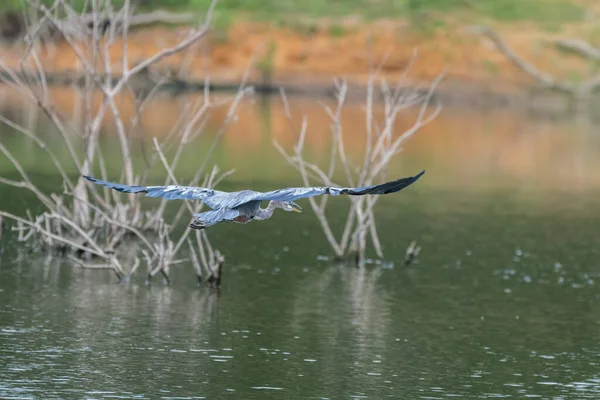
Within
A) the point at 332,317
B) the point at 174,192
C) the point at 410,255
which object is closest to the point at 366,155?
the point at 332,317

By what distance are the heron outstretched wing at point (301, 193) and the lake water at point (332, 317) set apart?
10.2 feet

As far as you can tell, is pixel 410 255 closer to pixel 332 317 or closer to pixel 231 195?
pixel 332 317

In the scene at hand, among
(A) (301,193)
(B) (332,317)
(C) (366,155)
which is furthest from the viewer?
(C) (366,155)

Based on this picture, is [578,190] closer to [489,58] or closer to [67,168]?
[67,168]

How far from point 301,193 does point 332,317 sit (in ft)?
30.0

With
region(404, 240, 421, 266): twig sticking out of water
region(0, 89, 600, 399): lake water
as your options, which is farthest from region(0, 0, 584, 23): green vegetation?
region(404, 240, 421, 266): twig sticking out of water

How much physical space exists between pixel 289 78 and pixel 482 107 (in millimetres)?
11877

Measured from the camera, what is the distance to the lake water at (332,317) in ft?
62.5

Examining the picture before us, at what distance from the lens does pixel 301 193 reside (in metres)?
14.8

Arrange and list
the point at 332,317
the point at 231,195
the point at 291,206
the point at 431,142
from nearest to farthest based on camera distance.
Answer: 1. the point at 231,195
2. the point at 291,206
3. the point at 332,317
4. the point at 431,142

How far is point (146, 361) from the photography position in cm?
1964

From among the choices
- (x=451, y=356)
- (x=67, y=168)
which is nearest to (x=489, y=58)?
(x=67, y=168)

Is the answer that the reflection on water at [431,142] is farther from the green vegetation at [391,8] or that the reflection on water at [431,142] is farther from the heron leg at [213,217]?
the heron leg at [213,217]

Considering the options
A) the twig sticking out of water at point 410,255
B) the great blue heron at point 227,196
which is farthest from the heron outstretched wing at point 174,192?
the twig sticking out of water at point 410,255
